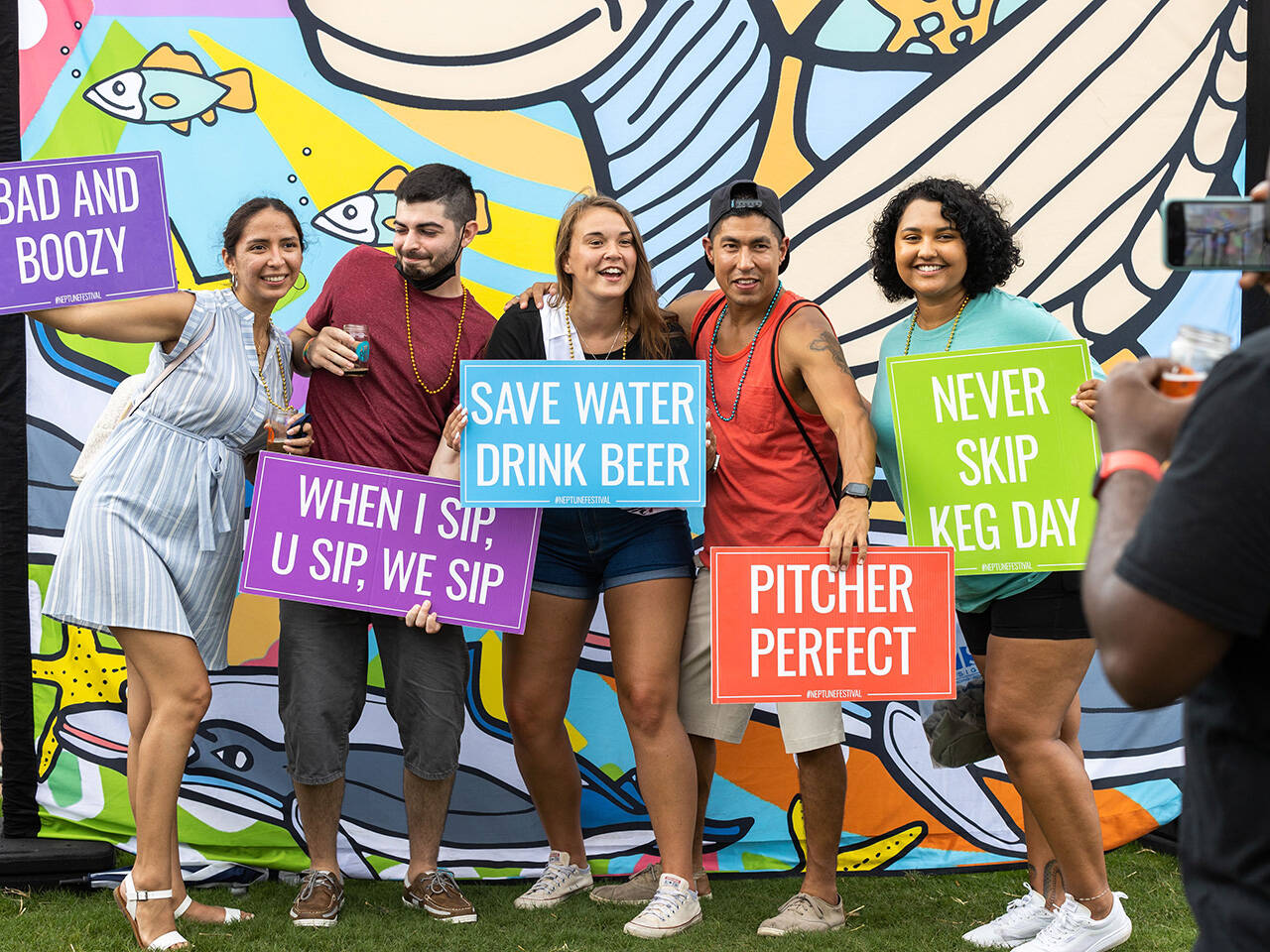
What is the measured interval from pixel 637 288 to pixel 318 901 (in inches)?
72.8

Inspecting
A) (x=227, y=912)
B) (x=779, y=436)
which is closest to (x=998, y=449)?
(x=779, y=436)

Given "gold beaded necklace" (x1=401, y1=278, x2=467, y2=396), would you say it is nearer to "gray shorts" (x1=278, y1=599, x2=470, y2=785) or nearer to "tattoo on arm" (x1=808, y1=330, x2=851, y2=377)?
"gray shorts" (x1=278, y1=599, x2=470, y2=785)

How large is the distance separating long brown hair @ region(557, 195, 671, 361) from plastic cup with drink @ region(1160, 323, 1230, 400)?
78.4 inches

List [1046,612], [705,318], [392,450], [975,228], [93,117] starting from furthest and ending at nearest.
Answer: [93,117] < [705,318] < [392,450] < [975,228] < [1046,612]

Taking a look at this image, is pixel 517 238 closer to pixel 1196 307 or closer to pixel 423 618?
pixel 423 618

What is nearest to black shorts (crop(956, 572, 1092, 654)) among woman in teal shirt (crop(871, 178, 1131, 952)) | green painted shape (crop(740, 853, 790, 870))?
woman in teal shirt (crop(871, 178, 1131, 952))

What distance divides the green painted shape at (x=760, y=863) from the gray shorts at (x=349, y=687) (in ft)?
3.62

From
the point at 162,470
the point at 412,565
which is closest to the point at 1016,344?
the point at 412,565

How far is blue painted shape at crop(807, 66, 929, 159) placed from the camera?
3771 millimetres

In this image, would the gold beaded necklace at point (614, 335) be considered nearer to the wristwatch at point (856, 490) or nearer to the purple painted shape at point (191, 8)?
the wristwatch at point (856, 490)

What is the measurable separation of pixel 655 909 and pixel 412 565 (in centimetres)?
108

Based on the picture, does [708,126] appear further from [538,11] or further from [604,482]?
[604,482]

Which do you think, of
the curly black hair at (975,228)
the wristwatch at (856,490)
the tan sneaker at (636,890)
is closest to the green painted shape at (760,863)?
the tan sneaker at (636,890)

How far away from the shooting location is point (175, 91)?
3617 millimetres
